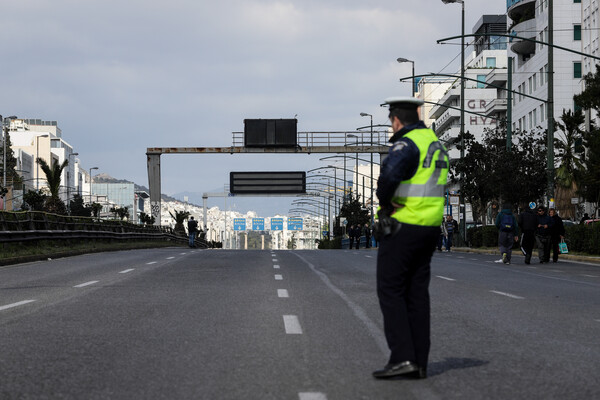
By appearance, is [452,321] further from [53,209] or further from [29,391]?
[53,209]

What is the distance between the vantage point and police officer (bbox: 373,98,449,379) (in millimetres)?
6574

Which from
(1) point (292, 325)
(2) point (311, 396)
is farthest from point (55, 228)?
(2) point (311, 396)

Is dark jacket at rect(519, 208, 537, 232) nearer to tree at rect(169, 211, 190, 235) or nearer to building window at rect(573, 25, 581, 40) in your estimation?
building window at rect(573, 25, 581, 40)

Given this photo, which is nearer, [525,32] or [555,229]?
[555,229]

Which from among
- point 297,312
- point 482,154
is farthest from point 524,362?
point 482,154

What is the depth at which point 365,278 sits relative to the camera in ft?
61.4

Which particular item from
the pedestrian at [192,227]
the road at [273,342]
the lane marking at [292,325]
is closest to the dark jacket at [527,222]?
the road at [273,342]

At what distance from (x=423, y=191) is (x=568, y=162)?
5302 cm

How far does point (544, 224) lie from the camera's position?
96.2ft

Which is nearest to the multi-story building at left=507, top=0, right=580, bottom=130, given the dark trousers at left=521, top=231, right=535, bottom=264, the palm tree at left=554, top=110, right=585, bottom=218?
the palm tree at left=554, top=110, right=585, bottom=218

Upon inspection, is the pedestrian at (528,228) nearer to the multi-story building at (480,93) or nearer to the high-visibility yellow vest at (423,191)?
the high-visibility yellow vest at (423,191)

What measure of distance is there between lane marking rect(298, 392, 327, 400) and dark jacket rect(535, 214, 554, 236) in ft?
79.2

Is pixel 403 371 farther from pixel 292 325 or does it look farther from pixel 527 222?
pixel 527 222

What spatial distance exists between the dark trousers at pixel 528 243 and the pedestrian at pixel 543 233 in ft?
1.00
